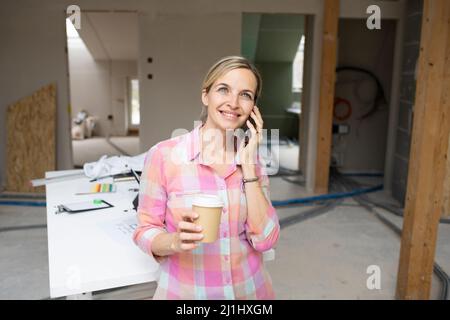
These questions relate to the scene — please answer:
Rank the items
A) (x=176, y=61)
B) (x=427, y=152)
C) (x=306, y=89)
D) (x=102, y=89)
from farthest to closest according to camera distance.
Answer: (x=102, y=89), (x=306, y=89), (x=176, y=61), (x=427, y=152)

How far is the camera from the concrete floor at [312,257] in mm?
3059

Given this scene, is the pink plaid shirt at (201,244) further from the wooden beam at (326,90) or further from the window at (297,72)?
the window at (297,72)

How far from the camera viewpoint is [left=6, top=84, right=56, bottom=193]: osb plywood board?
5.47 meters

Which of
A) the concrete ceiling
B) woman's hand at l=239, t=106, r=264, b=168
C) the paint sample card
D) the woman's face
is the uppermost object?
the concrete ceiling

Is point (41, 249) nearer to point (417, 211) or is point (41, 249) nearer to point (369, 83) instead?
point (417, 211)

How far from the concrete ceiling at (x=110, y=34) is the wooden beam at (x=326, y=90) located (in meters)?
3.48

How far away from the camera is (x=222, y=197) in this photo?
139 cm

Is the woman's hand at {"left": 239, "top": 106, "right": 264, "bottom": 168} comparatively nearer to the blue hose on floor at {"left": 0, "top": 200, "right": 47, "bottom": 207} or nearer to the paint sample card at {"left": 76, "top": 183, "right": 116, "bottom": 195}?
the paint sample card at {"left": 76, "top": 183, "right": 116, "bottom": 195}

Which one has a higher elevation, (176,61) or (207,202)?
(176,61)

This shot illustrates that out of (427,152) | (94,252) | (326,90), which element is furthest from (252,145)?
(326,90)

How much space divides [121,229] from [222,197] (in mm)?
803

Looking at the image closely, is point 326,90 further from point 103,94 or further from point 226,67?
point 103,94

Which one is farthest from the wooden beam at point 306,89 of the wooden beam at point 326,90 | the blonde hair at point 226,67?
the blonde hair at point 226,67

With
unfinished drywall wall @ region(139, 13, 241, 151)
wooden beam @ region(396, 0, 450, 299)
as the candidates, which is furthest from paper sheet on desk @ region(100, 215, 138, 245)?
Result: unfinished drywall wall @ region(139, 13, 241, 151)
